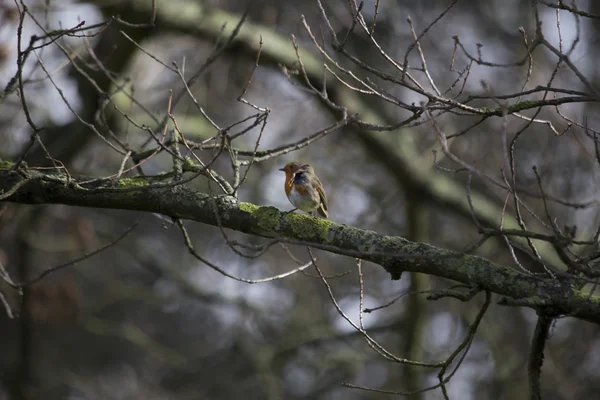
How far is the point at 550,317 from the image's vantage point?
2.65 meters

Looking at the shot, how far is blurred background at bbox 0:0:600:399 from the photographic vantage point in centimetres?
634

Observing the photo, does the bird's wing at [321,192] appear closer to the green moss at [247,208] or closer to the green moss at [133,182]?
the green moss at [247,208]

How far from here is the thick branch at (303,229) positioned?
2621 mm

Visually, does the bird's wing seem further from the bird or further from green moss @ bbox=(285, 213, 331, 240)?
green moss @ bbox=(285, 213, 331, 240)

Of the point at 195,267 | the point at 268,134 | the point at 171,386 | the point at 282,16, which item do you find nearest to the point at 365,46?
the point at 282,16

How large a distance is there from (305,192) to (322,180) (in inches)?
178

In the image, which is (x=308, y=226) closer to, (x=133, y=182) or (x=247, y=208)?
(x=247, y=208)

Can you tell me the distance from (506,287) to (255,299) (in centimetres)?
645

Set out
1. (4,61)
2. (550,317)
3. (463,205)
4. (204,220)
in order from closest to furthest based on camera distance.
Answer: (550,317), (204,220), (4,61), (463,205)

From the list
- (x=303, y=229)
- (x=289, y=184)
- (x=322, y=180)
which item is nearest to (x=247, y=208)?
(x=303, y=229)

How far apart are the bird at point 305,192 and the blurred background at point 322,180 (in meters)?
0.80

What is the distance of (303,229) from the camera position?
3.06 metres

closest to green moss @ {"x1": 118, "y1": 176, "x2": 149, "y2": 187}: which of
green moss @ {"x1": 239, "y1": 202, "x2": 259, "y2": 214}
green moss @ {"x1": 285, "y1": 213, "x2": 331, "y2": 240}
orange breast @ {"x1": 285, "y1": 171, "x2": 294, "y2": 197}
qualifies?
green moss @ {"x1": 239, "y1": 202, "x2": 259, "y2": 214}

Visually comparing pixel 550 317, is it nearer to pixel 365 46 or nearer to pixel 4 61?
pixel 4 61
